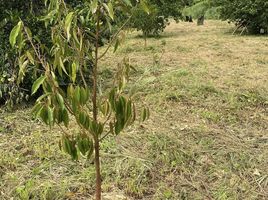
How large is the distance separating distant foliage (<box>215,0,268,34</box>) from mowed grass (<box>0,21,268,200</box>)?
4.82 metres

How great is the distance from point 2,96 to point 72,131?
→ 3.82 feet

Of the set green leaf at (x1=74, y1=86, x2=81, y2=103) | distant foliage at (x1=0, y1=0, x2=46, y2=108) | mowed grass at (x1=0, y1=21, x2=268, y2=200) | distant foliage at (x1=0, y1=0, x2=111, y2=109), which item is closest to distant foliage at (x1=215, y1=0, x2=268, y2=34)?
mowed grass at (x1=0, y1=21, x2=268, y2=200)

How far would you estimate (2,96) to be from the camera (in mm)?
4234

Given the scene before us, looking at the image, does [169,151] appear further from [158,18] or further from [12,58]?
[158,18]

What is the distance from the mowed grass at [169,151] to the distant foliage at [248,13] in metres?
4.82

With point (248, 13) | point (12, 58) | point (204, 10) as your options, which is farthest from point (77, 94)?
point (204, 10)

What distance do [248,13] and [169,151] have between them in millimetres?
7402

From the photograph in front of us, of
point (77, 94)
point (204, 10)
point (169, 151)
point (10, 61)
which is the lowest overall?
point (169, 151)

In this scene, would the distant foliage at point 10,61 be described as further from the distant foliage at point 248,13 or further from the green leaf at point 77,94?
the distant foliage at point 248,13

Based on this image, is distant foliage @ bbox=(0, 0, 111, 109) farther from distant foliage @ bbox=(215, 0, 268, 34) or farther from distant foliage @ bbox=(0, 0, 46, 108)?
distant foliage @ bbox=(215, 0, 268, 34)

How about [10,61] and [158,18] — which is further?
[158,18]

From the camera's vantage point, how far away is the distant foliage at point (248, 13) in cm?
951

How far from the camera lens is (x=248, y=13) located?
9.78 metres

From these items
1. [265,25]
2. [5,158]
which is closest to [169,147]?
[5,158]
